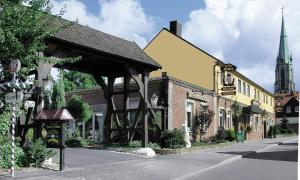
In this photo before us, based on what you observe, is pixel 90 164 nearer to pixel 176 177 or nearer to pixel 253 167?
pixel 176 177

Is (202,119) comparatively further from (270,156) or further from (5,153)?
(5,153)

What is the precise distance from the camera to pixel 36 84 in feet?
45.9

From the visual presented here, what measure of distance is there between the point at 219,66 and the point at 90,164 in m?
22.5

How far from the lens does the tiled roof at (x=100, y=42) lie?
17.1 metres

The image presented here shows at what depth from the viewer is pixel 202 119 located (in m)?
30.0

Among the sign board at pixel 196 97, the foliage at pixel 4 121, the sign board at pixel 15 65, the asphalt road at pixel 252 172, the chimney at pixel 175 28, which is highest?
the chimney at pixel 175 28

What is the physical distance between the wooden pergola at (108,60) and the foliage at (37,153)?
203 centimetres

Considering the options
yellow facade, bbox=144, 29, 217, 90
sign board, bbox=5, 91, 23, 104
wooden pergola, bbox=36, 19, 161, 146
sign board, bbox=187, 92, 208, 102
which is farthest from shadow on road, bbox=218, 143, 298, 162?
sign board, bbox=5, 91, 23, 104

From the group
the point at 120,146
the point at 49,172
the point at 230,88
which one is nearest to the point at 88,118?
the point at 120,146

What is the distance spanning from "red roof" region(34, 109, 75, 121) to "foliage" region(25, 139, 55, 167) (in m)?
0.71

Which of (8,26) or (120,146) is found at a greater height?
(8,26)

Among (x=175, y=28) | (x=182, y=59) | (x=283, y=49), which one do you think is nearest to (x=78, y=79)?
(x=175, y=28)

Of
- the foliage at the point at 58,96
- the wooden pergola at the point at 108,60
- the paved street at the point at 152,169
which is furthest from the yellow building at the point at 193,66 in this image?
the paved street at the point at 152,169

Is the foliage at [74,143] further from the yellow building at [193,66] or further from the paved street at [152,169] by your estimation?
the yellow building at [193,66]
